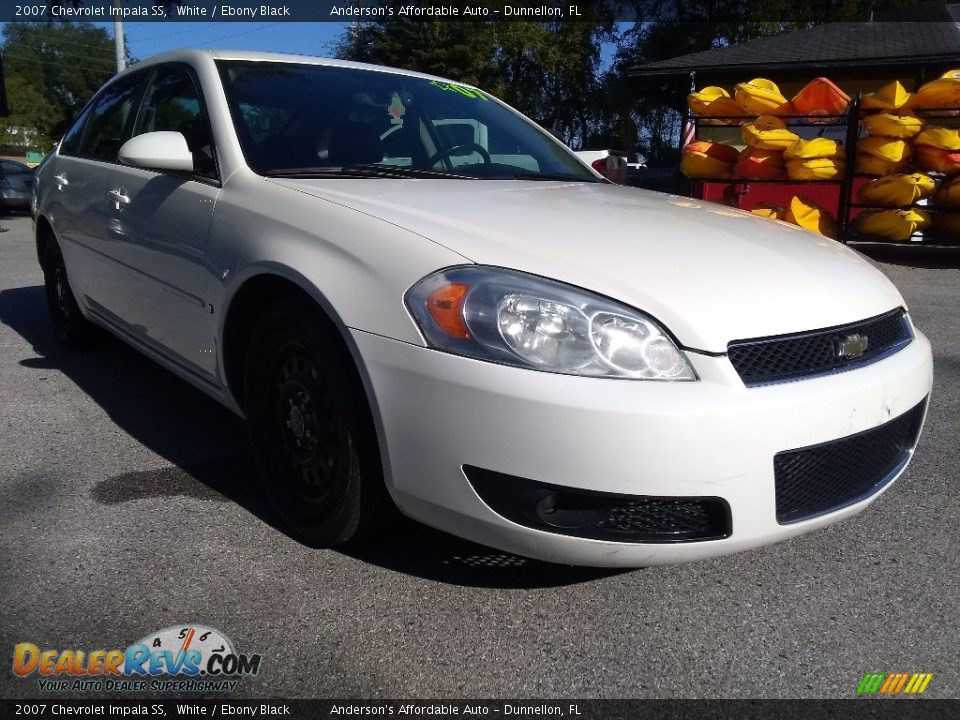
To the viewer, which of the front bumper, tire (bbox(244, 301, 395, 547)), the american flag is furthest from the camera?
the american flag

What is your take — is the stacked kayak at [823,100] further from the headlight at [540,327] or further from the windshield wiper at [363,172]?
the headlight at [540,327]

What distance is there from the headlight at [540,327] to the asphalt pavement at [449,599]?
0.74 meters

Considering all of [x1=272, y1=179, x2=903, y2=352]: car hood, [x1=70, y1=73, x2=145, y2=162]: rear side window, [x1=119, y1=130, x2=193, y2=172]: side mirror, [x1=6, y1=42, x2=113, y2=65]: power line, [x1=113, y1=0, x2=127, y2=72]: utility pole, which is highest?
[x1=6, y1=42, x2=113, y2=65]: power line

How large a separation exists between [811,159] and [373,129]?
748 centimetres

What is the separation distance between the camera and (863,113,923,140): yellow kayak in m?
8.78

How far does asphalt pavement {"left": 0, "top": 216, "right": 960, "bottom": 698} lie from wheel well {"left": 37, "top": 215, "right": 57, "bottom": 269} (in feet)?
6.61

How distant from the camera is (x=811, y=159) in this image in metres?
9.16

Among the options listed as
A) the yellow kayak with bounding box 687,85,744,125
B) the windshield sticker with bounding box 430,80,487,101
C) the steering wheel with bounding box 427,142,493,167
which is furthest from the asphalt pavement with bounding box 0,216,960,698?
the yellow kayak with bounding box 687,85,744,125

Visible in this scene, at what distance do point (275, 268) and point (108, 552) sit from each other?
1016 millimetres

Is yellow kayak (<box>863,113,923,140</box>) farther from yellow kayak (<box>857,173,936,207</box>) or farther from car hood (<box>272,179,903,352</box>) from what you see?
car hood (<box>272,179,903,352</box>)

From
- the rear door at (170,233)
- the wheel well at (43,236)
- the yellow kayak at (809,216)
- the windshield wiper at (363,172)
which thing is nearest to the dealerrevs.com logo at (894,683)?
the windshield wiper at (363,172)

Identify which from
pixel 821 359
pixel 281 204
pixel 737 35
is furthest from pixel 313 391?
pixel 737 35

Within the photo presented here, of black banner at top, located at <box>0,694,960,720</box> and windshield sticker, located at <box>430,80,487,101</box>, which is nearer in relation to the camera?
black banner at top, located at <box>0,694,960,720</box>

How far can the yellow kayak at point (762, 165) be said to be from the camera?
923cm
